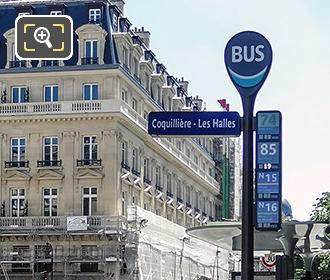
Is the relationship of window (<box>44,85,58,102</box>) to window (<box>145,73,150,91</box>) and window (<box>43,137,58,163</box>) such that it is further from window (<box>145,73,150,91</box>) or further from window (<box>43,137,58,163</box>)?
window (<box>145,73,150,91</box>)

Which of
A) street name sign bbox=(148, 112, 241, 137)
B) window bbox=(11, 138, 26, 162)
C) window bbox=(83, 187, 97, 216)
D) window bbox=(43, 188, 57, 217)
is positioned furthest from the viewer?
window bbox=(11, 138, 26, 162)

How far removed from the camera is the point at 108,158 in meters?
61.6

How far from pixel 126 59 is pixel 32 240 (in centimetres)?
1423

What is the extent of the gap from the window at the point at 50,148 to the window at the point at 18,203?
275 centimetres

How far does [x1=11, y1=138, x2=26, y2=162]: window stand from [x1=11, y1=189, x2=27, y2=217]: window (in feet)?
7.41

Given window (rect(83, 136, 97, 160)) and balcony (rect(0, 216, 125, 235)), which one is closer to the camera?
balcony (rect(0, 216, 125, 235))

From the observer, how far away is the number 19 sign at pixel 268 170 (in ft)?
38.5

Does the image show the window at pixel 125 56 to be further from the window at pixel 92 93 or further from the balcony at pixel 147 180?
the balcony at pixel 147 180

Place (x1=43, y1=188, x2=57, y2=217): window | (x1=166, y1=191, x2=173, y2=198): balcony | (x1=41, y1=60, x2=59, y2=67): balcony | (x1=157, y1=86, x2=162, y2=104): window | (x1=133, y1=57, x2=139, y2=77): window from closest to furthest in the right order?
(x1=43, y1=188, x2=57, y2=217): window
(x1=41, y1=60, x2=59, y2=67): balcony
(x1=133, y1=57, x2=139, y2=77): window
(x1=157, y1=86, x2=162, y2=104): window
(x1=166, y1=191, x2=173, y2=198): balcony

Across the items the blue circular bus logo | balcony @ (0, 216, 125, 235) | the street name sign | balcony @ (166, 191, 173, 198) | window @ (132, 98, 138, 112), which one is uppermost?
window @ (132, 98, 138, 112)

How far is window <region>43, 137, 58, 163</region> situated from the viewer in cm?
6299

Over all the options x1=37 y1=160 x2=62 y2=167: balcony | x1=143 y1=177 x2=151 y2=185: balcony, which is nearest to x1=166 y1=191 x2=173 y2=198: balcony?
x1=143 y1=177 x2=151 y2=185: balcony

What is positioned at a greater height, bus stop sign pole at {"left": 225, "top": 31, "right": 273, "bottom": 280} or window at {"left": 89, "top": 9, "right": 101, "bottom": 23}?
window at {"left": 89, "top": 9, "right": 101, "bottom": 23}

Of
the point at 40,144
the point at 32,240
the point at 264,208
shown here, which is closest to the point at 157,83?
the point at 40,144
